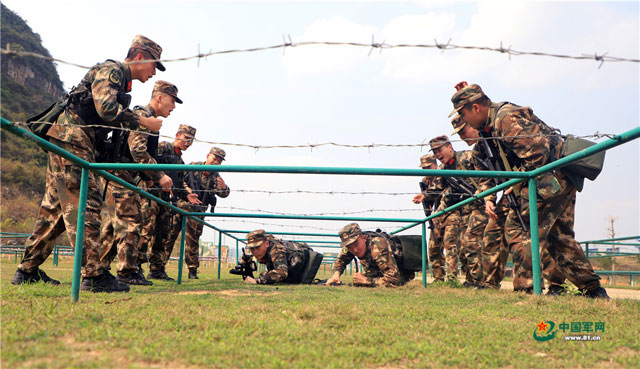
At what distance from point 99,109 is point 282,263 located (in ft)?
11.5

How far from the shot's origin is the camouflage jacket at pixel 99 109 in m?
3.36

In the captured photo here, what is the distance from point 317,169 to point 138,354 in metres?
1.73

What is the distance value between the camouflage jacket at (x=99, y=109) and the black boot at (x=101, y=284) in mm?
1093

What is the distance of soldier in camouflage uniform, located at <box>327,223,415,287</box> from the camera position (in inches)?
225

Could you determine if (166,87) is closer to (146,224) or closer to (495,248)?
(146,224)

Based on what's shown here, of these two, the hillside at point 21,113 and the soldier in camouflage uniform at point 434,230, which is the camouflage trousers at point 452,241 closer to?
the soldier in camouflage uniform at point 434,230

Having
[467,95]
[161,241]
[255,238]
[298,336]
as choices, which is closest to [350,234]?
[255,238]

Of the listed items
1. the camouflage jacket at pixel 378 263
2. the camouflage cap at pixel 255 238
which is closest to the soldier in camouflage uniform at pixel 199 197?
the camouflage cap at pixel 255 238

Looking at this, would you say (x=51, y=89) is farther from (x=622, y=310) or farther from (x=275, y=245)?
(x=622, y=310)

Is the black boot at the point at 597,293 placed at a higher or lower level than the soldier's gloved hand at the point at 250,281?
higher

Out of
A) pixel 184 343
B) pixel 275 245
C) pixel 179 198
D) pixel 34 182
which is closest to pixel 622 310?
pixel 184 343

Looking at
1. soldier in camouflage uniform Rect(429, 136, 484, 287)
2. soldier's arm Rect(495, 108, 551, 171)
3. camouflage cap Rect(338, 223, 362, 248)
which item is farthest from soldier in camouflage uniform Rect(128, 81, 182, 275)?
soldier in camouflage uniform Rect(429, 136, 484, 287)

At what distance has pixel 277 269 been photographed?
604 cm

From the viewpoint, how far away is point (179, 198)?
23.3 ft
